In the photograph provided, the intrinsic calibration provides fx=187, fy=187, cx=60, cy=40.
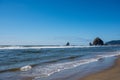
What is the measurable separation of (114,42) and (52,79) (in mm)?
197025

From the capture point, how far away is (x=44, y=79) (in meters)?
8.30

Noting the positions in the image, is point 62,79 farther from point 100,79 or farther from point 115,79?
point 115,79

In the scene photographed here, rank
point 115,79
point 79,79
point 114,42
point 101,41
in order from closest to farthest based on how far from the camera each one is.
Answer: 1. point 115,79
2. point 79,79
3. point 101,41
4. point 114,42

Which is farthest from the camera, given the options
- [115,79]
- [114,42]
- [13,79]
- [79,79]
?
[114,42]

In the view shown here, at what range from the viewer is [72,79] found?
804 centimetres

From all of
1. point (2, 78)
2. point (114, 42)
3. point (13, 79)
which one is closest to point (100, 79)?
point (13, 79)

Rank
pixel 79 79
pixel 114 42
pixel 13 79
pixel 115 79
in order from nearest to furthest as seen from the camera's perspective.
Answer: pixel 115 79, pixel 79 79, pixel 13 79, pixel 114 42

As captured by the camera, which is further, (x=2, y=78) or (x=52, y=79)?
(x=2, y=78)

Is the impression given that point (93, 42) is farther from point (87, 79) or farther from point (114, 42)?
point (87, 79)

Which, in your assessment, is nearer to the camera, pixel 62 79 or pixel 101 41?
pixel 62 79

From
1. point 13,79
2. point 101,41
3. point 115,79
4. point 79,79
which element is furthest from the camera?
point 101,41

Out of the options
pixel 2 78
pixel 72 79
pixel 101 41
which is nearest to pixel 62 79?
pixel 72 79

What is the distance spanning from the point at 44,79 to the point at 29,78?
0.85 m

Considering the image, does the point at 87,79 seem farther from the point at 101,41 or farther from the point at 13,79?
the point at 101,41
